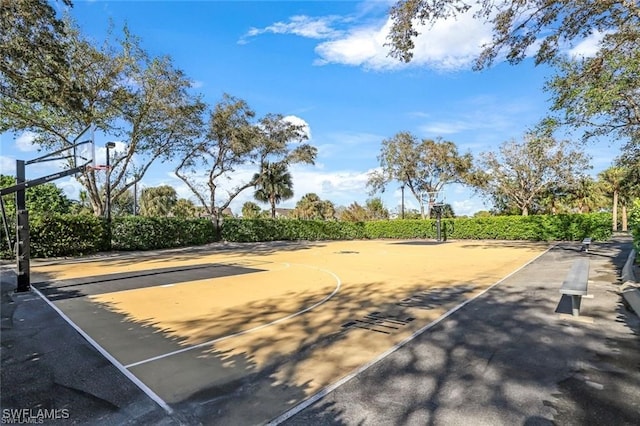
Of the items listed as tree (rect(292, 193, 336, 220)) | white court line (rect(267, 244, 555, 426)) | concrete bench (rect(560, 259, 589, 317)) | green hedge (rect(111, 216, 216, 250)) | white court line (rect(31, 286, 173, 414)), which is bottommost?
white court line (rect(267, 244, 555, 426))

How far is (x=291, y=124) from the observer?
29.9 meters

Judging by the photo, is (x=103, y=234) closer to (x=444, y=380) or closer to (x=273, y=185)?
(x=273, y=185)

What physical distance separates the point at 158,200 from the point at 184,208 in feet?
13.2

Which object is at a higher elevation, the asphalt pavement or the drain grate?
the asphalt pavement

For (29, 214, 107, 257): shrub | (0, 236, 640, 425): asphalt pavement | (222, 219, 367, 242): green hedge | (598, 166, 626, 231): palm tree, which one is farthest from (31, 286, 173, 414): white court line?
(598, 166, 626, 231): palm tree

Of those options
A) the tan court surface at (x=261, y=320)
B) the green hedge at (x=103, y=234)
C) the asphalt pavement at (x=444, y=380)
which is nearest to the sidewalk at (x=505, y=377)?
the asphalt pavement at (x=444, y=380)

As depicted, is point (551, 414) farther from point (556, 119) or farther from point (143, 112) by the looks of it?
point (143, 112)

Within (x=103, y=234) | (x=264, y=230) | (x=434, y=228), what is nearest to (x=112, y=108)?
(x=103, y=234)

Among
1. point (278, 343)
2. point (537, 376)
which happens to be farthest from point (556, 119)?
point (278, 343)

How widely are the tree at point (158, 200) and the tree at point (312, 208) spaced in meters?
16.3

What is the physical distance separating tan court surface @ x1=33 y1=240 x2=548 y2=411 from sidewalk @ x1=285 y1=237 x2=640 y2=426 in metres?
0.45

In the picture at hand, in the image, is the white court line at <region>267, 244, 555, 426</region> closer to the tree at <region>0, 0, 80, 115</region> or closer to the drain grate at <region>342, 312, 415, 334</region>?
the drain grate at <region>342, 312, 415, 334</region>

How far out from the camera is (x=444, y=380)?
364 centimetres

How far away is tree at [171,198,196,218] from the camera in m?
46.8
